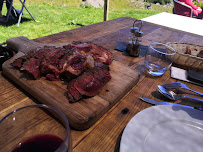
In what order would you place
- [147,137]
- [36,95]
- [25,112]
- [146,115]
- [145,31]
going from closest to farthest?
[25,112] → [147,137] → [146,115] → [36,95] → [145,31]

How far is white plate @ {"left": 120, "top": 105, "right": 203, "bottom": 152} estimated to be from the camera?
2.73 feet

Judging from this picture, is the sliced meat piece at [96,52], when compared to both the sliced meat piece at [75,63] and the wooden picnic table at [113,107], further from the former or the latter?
the wooden picnic table at [113,107]

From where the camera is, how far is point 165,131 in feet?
3.09

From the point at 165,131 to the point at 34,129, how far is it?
0.75 meters

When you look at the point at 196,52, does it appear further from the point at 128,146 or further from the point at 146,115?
the point at 128,146

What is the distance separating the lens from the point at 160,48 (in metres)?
1.80

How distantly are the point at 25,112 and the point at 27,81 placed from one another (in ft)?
2.18

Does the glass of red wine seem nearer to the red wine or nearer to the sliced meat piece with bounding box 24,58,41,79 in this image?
the red wine

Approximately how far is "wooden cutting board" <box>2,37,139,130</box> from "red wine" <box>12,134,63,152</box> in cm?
28

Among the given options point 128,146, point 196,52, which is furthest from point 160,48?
point 128,146

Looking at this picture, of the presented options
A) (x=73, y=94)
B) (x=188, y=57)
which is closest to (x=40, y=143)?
(x=73, y=94)

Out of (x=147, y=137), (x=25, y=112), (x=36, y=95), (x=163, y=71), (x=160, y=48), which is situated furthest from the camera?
(x=160, y=48)

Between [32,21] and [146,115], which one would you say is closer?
[146,115]

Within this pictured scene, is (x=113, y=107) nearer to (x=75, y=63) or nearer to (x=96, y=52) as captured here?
(x=75, y=63)
